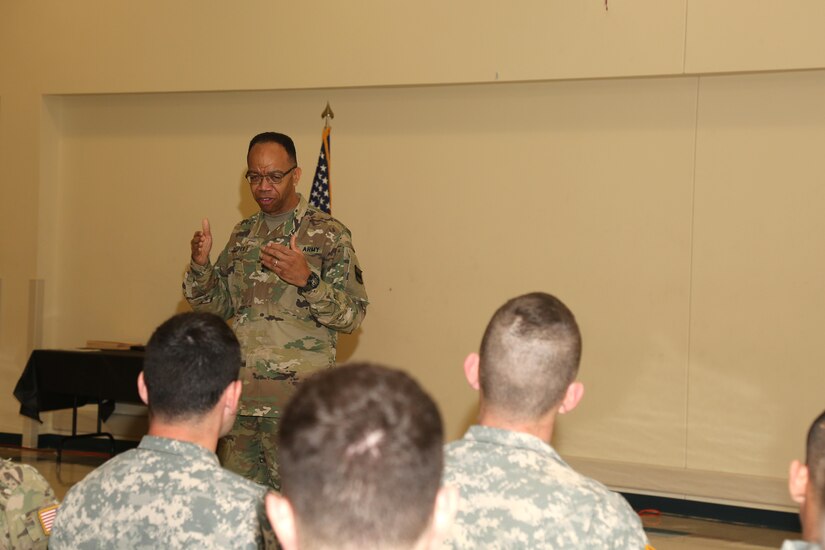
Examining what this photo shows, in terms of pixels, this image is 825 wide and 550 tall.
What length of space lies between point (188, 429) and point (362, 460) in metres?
1.18

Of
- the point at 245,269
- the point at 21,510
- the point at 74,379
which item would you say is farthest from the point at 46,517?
the point at 74,379

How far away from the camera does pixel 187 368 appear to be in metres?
2.17

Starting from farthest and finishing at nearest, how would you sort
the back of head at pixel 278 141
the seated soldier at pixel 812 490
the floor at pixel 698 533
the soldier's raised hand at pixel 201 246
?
the floor at pixel 698 533, the back of head at pixel 278 141, the soldier's raised hand at pixel 201 246, the seated soldier at pixel 812 490

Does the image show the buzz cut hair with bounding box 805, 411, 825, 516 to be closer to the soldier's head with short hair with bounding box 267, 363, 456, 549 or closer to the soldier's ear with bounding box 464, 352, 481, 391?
the soldier's ear with bounding box 464, 352, 481, 391

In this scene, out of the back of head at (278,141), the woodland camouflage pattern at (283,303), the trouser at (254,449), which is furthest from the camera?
the back of head at (278,141)

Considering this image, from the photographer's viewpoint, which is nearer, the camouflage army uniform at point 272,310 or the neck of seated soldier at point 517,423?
the neck of seated soldier at point 517,423

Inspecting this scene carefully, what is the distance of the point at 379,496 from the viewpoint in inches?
41.7

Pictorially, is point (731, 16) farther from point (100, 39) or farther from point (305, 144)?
point (100, 39)

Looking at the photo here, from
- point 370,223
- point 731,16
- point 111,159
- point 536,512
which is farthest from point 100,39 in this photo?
point 536,512

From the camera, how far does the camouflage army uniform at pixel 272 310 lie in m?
3.88

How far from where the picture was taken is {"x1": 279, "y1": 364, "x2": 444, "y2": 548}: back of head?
106cm

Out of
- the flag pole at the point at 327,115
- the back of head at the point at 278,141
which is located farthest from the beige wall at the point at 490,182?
the back of head at the point at 278,141

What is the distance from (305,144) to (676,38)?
2.48 meters

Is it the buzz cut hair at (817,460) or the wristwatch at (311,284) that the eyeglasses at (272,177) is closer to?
the wristwatch at (311,284)
